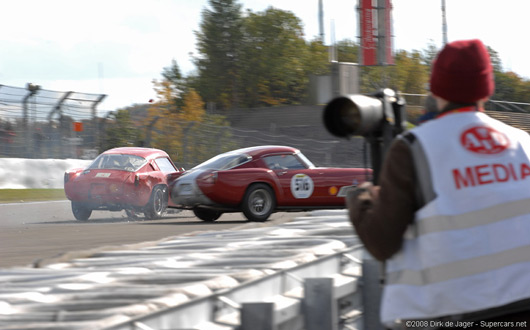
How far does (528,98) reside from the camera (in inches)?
2736

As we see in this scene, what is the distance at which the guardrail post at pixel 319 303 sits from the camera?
380 centimetres

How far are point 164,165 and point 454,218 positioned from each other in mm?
14572

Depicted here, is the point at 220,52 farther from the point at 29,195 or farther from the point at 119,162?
the point at 119,162

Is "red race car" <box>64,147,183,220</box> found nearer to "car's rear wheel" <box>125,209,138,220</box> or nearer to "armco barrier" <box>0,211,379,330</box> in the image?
"car's rear wheel" <box>125,209,138,220</box>

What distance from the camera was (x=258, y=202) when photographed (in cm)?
1454

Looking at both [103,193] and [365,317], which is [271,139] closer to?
Answer: [103,193]

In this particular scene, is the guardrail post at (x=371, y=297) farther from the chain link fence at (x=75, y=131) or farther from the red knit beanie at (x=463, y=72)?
the chain link fence at (x=75, y=131)

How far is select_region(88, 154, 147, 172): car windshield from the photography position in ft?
52.5

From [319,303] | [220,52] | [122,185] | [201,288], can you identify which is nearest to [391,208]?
[201,288]

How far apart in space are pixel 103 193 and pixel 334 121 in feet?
43.0

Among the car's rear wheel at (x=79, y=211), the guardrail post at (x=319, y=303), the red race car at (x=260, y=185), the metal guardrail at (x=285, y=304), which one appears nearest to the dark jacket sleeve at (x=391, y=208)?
the metal guardrail at (x=285, y=304)

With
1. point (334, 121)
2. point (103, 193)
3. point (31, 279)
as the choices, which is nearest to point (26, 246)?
point (103, 193)

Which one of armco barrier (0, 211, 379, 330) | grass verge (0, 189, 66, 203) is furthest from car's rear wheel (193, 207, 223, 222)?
armco barrier (0, 211, 379, 330)

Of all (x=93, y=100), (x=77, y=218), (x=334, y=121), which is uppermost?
(x=93, y=100)
